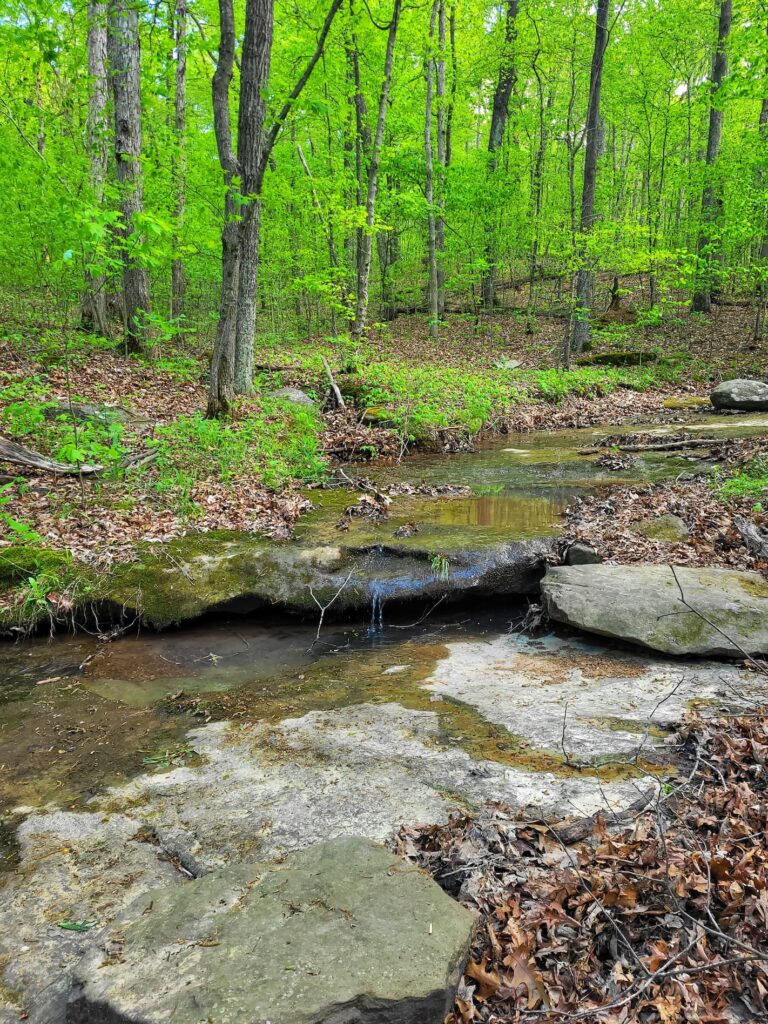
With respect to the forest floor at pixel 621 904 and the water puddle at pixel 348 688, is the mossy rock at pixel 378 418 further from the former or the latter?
the forest floor at pixel 621 904

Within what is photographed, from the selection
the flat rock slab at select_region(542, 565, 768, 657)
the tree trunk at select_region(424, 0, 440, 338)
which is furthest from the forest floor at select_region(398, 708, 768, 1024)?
the tree trunk at select_region(424, 0, 440, 338)

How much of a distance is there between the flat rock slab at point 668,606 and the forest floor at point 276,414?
0.92m

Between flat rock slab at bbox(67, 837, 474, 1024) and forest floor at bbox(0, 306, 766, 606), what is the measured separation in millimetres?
4776

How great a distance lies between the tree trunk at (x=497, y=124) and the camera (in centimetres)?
2123

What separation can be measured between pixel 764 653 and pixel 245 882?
14.4 feet

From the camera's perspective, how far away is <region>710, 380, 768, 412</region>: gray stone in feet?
48.8

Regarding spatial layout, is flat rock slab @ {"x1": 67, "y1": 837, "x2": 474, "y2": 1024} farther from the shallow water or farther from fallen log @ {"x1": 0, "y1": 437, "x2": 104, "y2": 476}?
fallen log @ {"x1": 0, "y1": 437, "x2": 104, "y2": 476}

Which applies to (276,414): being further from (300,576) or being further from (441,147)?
(441,147)

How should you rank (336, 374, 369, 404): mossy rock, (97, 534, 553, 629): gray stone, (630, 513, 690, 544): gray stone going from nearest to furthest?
1. (97, 534, 553, 629): gray stone
2. (630, 513, 690, 544): gray stone
3. (336, 374, 369, 404): mossy rock

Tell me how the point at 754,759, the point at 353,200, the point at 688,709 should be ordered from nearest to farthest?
the point at 754,759, the point at 688,709, the point at 353,200

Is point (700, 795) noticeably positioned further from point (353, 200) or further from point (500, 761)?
point (353, 200)

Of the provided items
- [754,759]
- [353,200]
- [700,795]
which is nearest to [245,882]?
[700,795]

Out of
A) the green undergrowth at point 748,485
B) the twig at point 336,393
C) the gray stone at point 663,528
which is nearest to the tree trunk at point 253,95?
the twig at point 336,393

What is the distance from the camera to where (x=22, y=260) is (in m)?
13.2
